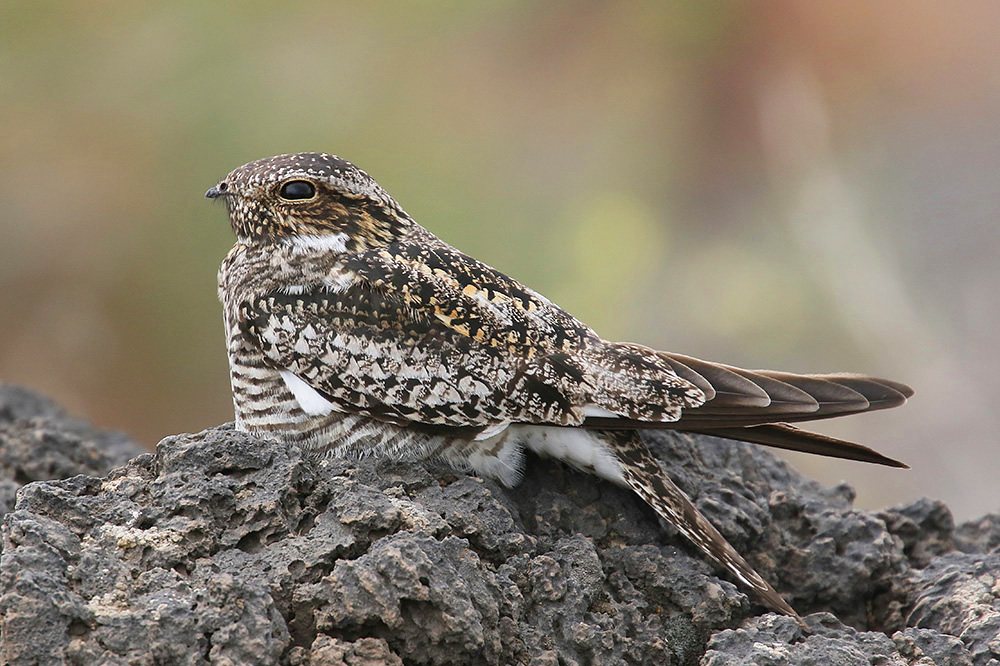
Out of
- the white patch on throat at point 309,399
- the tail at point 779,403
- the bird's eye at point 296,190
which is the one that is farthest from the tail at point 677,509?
the bird's eye at point 296,190

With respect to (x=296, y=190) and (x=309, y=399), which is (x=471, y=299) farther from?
(x=296, y=190)

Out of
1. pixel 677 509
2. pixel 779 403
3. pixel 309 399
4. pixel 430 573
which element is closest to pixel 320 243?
pixel 309 399

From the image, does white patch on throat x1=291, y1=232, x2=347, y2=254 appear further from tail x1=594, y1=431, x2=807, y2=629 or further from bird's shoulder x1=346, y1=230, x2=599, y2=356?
tail x1=594, y1=431, x2=807, y2=629

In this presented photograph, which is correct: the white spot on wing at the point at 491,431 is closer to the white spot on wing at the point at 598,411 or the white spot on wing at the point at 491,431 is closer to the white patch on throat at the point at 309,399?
the white spot on wing at the point at 598,411

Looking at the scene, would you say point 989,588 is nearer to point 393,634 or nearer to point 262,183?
Answer: point 393,634

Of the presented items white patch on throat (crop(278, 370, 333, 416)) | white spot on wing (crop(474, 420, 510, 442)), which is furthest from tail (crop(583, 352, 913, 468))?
white patch on throat (crop(278, 370, 333, 416))

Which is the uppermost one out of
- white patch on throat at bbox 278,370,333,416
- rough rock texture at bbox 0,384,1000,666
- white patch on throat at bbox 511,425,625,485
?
white patch on throat at bbox 278,370,333,416

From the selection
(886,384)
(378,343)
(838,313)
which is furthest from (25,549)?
(838,313)

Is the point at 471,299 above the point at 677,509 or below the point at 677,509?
above

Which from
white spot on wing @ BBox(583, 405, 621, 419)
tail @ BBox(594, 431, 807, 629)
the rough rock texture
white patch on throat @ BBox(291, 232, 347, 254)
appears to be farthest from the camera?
white patch on throat @ BBox(291, 232, 347, 254)
